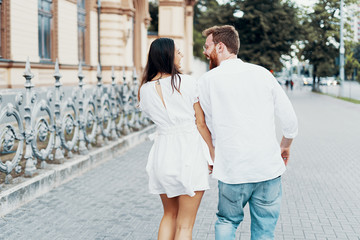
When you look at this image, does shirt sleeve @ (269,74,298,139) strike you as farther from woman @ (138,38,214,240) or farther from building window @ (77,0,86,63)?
building window @ (77,0,86,63)

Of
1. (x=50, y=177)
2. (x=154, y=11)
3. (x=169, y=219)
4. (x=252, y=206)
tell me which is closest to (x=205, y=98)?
(x=252, y=206)

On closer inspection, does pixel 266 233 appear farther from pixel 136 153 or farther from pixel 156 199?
pixel 136 153

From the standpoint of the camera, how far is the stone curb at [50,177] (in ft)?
18.4

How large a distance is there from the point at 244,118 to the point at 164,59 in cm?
71

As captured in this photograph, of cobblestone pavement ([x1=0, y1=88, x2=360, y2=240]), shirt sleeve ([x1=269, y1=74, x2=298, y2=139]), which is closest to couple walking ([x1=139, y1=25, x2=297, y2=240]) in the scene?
shirt sleeve ([x1=269, y1=74, x2=298, y2=139])

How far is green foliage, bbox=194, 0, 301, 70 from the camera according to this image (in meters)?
38.9

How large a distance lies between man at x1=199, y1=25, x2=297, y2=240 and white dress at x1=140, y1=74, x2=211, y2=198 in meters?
0.17

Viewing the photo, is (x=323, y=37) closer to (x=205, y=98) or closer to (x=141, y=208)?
(x=141, y=208)

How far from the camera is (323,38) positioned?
4444cm

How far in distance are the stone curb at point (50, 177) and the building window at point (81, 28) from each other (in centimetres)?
783

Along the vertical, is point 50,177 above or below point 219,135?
below

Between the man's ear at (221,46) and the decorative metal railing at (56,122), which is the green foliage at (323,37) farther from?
the man's ear at (221,46)

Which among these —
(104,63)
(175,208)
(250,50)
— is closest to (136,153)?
(175,208)

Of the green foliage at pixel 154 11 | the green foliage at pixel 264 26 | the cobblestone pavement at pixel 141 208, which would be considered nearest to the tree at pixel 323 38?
the green foliage at pixel 264 26
